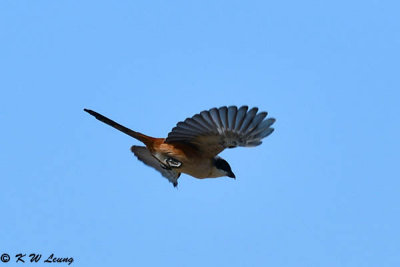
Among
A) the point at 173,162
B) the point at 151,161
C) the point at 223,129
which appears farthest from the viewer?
the point at 151,161

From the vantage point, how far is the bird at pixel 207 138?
9.91 metres

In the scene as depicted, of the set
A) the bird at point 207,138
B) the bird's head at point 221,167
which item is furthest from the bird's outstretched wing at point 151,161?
the bird's head at point 221,167

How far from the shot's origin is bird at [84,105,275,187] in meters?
9.91

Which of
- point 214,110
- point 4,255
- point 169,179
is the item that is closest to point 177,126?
point 214,110

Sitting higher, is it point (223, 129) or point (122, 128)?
point (223, 129)

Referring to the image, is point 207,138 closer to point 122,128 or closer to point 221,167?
point 221,167

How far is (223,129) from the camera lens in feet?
33.2

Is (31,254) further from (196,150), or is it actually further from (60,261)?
(196,150)

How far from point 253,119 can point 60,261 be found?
3.37m

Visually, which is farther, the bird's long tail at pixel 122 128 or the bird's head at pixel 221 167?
the bird's head at pixel 221 167

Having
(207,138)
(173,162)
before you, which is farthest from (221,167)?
(173,162)

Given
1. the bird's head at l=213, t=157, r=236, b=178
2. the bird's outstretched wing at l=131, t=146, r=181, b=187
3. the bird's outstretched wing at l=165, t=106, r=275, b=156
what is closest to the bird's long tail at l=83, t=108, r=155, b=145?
the bird's outstretched wing at l=165, t=106, r=275, b=156

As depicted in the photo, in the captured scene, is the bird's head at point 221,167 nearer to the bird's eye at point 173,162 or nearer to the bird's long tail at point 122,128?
the bird's eye at point 173,162

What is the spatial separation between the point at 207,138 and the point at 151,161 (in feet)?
6.25
